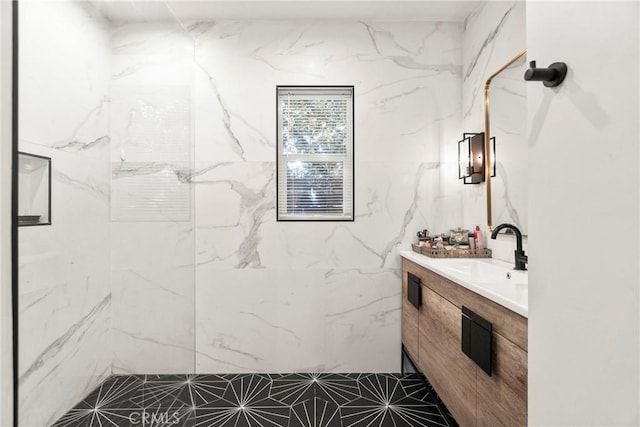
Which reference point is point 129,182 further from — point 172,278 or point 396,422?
point 396,422

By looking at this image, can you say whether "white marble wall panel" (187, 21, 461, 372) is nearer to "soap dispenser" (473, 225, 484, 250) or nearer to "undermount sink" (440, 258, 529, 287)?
"soap dispenser" (473, 225, 484, 250)

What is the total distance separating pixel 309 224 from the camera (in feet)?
8.51

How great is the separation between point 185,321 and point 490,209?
192 cm

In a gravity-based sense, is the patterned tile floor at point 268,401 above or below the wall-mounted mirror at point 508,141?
below

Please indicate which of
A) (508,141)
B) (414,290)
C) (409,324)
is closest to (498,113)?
(508,141)

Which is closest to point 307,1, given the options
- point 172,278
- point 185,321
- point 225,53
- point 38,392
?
point 225,53

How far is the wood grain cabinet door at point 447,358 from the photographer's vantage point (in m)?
1.51

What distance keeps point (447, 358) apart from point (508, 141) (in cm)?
123

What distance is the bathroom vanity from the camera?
1.16 m

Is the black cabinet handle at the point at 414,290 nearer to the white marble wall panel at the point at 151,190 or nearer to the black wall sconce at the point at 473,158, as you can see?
the black wall sconce at the point at 473,158

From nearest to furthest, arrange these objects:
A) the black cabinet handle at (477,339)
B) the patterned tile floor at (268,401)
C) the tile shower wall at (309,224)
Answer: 1. the black cabinet handle at (477,339)
2. the patterned tile floor at (268,401)
3. the tile shower wall at (309,224)

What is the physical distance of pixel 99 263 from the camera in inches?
49.6

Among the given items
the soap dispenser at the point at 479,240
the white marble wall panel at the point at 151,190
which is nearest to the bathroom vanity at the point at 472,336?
the soap dispenser at the point at 479,240

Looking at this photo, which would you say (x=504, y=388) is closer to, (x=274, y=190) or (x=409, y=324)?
(x=409, y=324)
